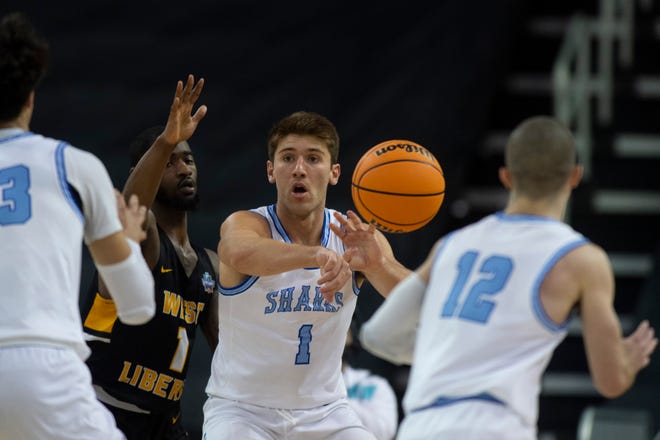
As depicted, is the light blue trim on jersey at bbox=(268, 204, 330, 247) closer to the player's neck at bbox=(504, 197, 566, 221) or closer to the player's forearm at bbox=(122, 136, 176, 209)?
the player's forearm at bbox=(122, 136, 176, 209)

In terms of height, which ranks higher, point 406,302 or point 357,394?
point 406,302

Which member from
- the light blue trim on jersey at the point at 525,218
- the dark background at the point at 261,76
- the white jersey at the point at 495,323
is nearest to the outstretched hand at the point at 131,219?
the white jersey at the point at 495,323

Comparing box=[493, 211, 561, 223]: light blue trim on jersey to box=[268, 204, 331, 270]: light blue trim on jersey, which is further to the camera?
box=[268, 204, 331, 270]: light blue trim on jersey

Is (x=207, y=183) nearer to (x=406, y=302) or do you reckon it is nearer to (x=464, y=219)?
(x=464, y=219)

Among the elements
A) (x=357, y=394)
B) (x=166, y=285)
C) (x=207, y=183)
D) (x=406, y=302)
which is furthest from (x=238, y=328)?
(x=207, y=183)

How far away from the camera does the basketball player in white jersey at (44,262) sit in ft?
15.7

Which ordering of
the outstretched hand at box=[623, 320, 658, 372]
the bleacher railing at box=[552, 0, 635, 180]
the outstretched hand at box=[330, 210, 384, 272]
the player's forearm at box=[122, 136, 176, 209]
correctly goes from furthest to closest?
the bleacher railing at box=[552, 0, 635, 180] → the player's forearm at box=[122, 136, 176, 209] → the outstretched hand at box=[330, 210, 384, 272] → the outstretched hand at box=[623, 320, 658, 372]

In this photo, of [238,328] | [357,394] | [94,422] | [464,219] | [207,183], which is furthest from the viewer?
[464,219]

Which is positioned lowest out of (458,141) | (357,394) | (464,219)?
(357,394)

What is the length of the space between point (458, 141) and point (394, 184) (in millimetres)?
4744

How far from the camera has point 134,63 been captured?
37.6 feet

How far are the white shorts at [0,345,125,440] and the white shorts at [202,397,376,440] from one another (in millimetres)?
1589

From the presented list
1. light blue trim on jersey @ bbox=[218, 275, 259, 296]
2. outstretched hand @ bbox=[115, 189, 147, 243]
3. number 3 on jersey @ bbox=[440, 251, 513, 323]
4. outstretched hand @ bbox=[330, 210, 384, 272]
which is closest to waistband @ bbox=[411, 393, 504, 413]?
number 3 on jersey @ bbox=[440, 251, 513, 323]

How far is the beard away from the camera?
7207 mm
